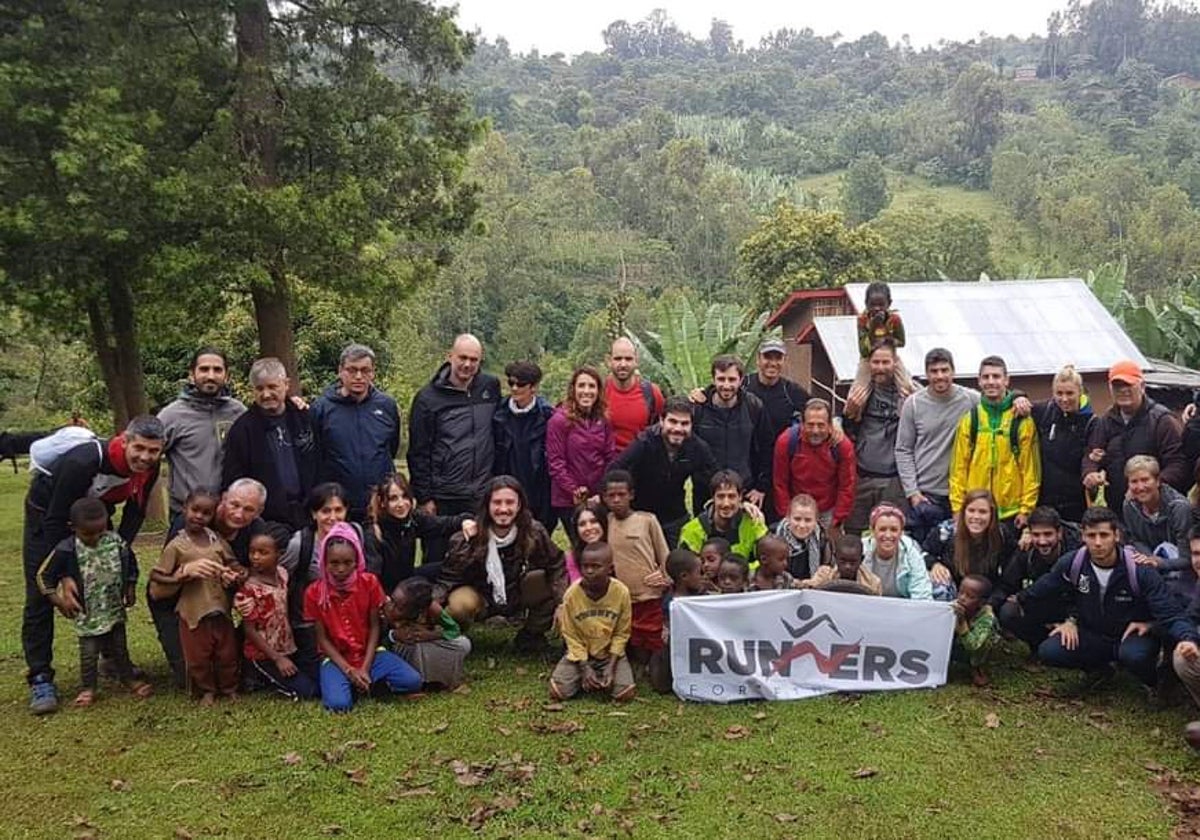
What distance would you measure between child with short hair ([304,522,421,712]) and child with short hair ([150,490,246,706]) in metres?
0.50

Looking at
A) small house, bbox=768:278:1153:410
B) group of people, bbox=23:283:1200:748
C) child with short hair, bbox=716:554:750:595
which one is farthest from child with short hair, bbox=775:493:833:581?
small house, bbox=768:278:1153:410

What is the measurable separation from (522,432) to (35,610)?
3.34 metres

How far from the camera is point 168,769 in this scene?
5145 millimetres

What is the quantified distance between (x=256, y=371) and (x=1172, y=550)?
19.2 ft

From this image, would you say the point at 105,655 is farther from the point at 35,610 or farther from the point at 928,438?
the point at 928,438

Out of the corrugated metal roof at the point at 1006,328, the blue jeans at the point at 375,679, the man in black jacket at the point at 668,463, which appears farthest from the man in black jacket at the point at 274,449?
the corrugated metal roof at the point at 1006,328

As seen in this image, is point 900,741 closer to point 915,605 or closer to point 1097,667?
point 915,605

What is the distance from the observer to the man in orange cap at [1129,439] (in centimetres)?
636

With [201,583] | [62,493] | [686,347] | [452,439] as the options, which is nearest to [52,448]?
[62,493]

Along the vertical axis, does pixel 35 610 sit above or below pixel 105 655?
above

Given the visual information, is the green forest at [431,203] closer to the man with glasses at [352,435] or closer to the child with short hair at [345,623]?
the man with glasses at [352,435]

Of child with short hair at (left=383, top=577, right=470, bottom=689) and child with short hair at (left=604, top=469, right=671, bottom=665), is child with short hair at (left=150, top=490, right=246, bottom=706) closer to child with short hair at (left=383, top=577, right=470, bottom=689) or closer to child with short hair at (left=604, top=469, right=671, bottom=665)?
child with short hair at (left=383, top=577, right=470, bottom=689)

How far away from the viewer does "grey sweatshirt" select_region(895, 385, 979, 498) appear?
704 cm

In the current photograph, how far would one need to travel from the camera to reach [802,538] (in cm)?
663
